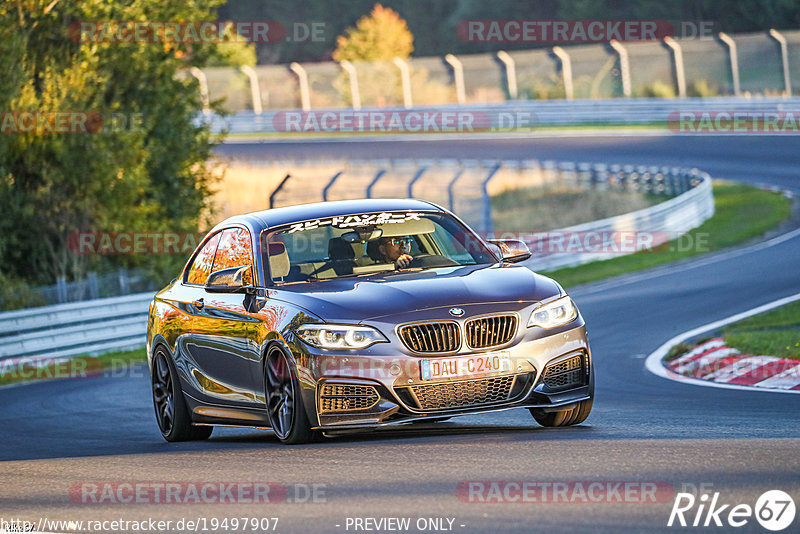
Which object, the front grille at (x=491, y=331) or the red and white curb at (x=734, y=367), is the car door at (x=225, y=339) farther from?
the red and white curb at (x=734, y=367)

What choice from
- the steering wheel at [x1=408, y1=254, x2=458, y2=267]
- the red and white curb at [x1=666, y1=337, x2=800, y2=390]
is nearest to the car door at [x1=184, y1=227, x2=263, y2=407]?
the steering wheel at [x1=408, y1=254, x2=458, y2=267]

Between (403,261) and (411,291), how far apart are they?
3.07 ft

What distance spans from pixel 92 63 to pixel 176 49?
257 centimetres

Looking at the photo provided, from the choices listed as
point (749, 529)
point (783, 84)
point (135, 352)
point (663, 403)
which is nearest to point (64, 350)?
point (135, 352)

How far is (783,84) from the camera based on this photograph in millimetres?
44094

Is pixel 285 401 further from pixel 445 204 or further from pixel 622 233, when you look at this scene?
pixel 445 204

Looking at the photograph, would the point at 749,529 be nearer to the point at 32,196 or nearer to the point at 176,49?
the point at 32,196

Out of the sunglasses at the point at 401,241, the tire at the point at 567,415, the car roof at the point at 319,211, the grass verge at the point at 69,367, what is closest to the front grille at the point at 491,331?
the tire at the point at 567,415

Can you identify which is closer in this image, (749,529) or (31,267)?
(749,529)

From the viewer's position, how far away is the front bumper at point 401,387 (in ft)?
27.3

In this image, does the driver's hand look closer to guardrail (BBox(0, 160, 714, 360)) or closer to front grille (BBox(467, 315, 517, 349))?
front grille (BBox(467, 315, 517, 349))

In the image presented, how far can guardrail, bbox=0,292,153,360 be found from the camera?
19.3 meters

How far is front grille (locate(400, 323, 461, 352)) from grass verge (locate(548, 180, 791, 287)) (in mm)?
16125

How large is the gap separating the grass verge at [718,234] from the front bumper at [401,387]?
15884 millimetres
